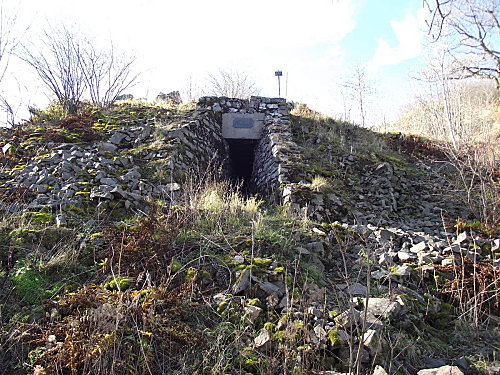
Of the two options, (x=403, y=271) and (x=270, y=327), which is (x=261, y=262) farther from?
(x=403, y=271)

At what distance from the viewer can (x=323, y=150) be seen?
867 centimetres

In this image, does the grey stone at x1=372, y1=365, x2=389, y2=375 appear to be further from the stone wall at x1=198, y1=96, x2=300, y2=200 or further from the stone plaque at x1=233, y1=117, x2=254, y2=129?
the stone plaque at x1=233, y1=117, x2=254, y2=129

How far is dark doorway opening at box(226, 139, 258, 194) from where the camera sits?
9320 mm

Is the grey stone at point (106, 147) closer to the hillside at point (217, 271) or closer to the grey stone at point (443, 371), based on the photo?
the hillside at point (217, 271)

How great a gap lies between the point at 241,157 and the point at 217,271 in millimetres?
6438

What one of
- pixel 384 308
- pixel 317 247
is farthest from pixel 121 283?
pixel 384 308

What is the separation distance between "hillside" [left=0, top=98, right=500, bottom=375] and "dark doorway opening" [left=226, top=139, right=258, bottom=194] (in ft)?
6.39

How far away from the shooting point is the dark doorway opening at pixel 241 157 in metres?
9.32

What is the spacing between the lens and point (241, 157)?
980cm

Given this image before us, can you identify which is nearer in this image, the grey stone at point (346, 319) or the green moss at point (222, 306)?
the grey stone at point (346, 319)

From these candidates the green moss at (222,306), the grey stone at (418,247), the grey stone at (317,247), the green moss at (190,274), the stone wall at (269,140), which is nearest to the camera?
the green moss at (222,306)

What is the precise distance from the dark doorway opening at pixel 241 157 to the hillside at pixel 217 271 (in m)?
1.95

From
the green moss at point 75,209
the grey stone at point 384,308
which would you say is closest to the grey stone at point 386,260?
the grey stone at point 384,308

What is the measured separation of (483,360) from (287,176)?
4.44 meters
